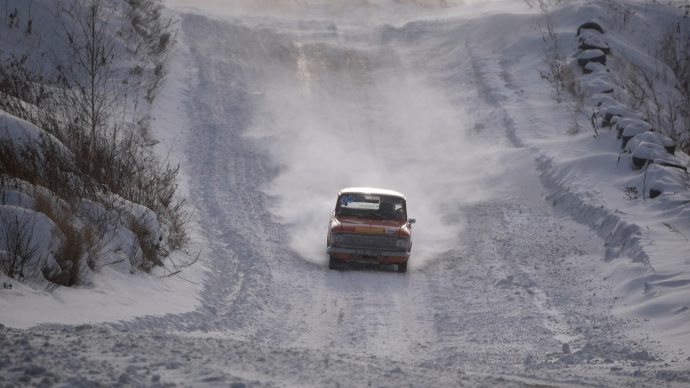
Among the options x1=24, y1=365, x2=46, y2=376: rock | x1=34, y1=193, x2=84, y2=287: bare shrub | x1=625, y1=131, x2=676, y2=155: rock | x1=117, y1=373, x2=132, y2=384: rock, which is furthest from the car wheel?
x1=24, y1=365, x2=46, y2=376: rock

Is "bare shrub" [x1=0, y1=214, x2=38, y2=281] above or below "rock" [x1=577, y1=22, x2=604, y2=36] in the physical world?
below

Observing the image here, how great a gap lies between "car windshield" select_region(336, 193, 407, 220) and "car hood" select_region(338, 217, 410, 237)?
1.24 feet

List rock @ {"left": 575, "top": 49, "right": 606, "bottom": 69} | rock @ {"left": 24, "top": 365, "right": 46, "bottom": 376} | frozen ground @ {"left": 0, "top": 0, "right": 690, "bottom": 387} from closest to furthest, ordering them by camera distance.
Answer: rock @ {"left": 24, "top": 365, "right": 46, "bottom": 376}, frozen ground @ {"left": 0, "top": 0, "right": 690, "bottom": 387}, rock @ {"left": 575, "top": 49, "right": 606, "bottom": 69}

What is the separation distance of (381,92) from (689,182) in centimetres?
1294

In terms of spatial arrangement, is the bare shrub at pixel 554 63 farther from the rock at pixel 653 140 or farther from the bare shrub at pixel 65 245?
the bare shrub at pixel 65 245

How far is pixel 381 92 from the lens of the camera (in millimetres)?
27906

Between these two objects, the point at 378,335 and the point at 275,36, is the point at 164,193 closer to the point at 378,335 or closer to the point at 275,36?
the point at 378,335

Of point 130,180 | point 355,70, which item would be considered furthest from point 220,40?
point 130,180

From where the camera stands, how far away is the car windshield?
16.2 metres

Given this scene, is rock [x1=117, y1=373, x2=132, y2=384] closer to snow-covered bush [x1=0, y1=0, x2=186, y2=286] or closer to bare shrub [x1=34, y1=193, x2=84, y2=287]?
snow-covered bush [x1=0, y1=0, x2=186, y2=286]

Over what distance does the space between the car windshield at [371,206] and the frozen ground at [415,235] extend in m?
0.98

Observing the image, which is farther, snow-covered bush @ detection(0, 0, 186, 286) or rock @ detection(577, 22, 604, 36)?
rock @ detection(577, 22, 604, 36)

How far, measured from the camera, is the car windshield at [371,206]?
1616 centimetres

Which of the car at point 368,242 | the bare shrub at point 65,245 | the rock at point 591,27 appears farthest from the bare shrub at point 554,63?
the bare shrub at point 65,245
